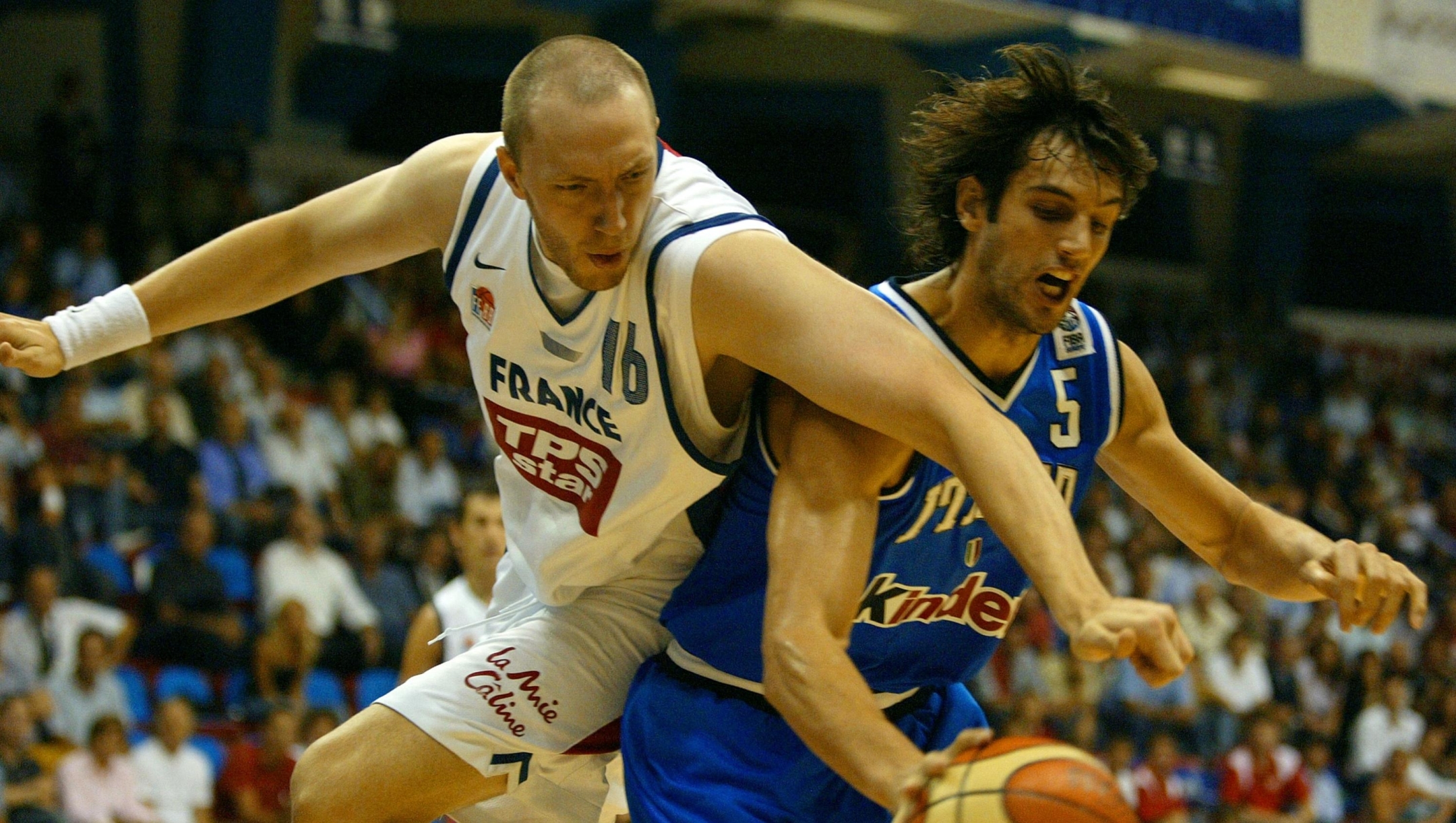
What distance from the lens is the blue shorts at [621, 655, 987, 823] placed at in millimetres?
3141

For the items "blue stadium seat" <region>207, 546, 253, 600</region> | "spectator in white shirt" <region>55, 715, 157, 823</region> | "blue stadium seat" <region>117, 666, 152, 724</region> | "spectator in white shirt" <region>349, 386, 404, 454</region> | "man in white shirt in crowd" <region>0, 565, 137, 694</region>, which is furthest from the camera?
"spectator in white shirt" <region>349, 386, 404, 454</region>

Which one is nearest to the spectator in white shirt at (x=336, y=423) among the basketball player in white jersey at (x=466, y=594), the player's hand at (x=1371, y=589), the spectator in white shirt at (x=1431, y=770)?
the basketball player in white jersey at (x=466, y=594)

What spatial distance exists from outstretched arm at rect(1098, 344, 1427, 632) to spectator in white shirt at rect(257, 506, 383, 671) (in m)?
6.53

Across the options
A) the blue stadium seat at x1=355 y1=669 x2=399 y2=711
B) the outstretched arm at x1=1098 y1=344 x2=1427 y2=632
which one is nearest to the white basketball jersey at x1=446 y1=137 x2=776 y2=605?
the outstretched arm at x1=1098 y1=344 x2=1427 y2=632

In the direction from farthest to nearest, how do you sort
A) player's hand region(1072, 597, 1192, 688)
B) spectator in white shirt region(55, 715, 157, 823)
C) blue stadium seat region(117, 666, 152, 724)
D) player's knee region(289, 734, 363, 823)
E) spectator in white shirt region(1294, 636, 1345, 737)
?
spectator in white shirt region(1294, 636, 1345, 737) → blue stadium seat region(117, 666, 152, 724) → spectator in white shirt region(55, 715, 157, 823) → player's knee region(289, 734, 363, 823) → player's hand region(1072, 597, 1192, 688)

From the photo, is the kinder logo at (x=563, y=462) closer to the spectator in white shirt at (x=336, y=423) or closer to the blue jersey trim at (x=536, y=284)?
the blue jersey trim at (x=536, y=284)

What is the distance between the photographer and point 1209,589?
517 inches

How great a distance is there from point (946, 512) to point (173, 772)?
6102 millimetres

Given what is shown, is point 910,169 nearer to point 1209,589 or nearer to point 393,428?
point 393,428

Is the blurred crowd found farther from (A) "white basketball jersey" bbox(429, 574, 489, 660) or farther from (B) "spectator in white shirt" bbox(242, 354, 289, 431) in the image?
(A) "white basketball jersey" bbox(429, 574, 489, 660)

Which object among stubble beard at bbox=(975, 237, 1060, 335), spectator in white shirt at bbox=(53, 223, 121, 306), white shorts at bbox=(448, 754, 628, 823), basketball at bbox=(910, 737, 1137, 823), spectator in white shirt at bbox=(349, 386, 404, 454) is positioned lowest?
spectator in white shirt at bbox=(349, 386, 404, 454)

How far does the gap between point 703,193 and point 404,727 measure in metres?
1.30

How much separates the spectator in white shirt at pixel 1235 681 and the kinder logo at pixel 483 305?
10.2 metres

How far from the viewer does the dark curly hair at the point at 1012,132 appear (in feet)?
10.1
